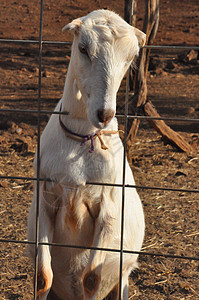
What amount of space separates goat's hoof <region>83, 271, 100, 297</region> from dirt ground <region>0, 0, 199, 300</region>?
80cm

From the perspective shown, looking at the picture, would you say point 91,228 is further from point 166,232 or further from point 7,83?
point 7,83

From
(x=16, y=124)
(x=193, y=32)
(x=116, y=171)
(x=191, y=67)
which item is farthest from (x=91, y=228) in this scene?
(x=193, y=32)

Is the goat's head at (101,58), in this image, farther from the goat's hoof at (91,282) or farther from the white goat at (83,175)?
the goat's hoof at (91,282)

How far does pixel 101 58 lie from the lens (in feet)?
8.48

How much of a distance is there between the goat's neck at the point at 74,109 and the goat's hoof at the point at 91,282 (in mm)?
913

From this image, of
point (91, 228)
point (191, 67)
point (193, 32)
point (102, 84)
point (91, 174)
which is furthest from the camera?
point (193, 32)

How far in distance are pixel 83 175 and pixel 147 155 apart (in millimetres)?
4094

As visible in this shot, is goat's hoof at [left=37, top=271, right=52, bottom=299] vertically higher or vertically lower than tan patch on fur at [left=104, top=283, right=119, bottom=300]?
higher

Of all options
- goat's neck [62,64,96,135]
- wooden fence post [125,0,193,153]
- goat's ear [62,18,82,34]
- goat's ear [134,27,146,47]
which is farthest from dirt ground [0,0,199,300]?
goat's ear [62,18,82,34]

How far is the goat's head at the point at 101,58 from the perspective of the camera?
252cm

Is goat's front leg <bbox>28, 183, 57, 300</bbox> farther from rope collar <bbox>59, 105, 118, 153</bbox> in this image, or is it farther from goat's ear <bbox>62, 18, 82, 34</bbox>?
goat's ear <bbox>62, 18, 82, 34</bbox>

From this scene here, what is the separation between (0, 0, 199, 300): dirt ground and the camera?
14.4ft

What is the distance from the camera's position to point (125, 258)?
349 centimetres

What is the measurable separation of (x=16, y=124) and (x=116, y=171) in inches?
197
